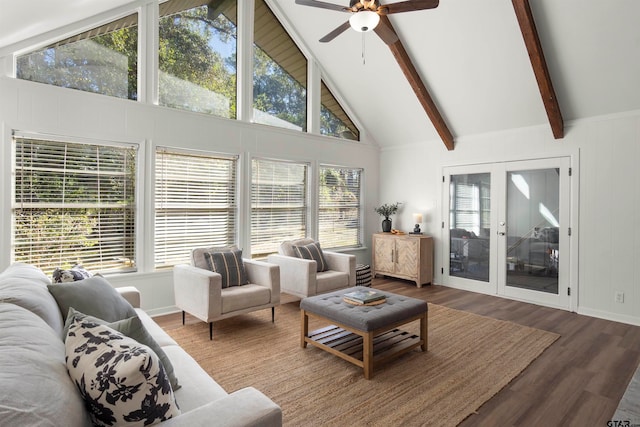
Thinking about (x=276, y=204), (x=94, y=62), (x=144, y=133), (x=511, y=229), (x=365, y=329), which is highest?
(x=94, y=62)

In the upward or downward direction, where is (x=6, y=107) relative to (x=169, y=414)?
upward

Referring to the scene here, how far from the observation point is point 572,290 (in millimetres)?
4535

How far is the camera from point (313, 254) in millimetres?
4883

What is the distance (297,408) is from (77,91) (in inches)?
145

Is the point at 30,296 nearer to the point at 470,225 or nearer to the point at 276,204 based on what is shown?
the point at 276,204

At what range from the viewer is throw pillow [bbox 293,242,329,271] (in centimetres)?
483

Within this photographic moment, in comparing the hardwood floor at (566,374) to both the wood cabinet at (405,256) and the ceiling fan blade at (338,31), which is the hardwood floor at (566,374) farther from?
the ceiling fan blade at (338,31)

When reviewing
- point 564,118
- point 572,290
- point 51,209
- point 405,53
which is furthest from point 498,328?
point 51,209

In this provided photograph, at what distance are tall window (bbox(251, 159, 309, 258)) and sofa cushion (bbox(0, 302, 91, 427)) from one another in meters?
3.94

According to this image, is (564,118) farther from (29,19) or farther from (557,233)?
(29,19)

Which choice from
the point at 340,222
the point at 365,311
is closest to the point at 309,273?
the point at 365,311

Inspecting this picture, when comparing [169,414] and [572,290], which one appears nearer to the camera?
[169,414]

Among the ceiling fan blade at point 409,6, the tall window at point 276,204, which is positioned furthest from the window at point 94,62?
the ceiling fan blade at point 409,6

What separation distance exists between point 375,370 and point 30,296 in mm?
2325
